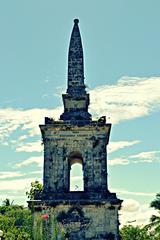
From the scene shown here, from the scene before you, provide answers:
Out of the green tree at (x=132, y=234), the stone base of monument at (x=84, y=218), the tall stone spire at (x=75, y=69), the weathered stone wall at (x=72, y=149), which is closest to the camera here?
the stone base of monument at (x=84, y=218)

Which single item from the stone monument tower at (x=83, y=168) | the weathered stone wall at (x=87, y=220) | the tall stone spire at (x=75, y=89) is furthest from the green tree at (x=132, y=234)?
the tall stone spire at (x=75, y=89)

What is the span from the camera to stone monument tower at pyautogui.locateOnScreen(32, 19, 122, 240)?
20031 mm

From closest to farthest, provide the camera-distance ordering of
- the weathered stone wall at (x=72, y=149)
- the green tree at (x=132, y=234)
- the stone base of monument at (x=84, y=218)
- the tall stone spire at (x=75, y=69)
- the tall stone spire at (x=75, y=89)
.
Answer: the stone base of monument at (x=84, y=218) → the weathered stone wall at (x=72, y=149) → the tall stone spire at (x=75, y=89) → the tall stone spire at (x=75, y=69) → the green tree at (x=132, y=234)

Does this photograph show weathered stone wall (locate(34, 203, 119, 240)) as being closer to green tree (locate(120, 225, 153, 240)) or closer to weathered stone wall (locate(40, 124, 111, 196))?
weathered stone wall (locate(40, 124, 111, 196))

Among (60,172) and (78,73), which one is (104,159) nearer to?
(60,172)

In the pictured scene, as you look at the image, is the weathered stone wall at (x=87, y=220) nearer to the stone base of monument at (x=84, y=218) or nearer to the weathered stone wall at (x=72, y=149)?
the stone base of monument at (x=84, y=218)

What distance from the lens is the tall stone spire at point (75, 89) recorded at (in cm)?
2223

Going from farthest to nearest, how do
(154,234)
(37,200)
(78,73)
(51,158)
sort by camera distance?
(154,234)
(78,73)
(51,158)
(37,200)

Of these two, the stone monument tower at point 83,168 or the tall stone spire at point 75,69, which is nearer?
the stone monument tower at point 83,168

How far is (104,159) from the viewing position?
21.3 metres

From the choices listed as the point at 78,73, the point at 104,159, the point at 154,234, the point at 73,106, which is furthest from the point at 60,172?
the point at 154,234

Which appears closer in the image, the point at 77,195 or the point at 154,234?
the point at 77,195

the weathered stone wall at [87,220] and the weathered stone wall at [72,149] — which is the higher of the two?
the weathered stone wall at [72,149]

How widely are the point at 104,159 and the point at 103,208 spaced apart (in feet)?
8.06
